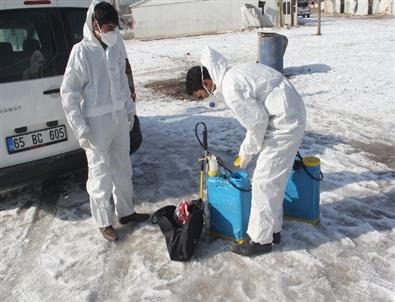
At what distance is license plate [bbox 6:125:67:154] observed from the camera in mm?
4250

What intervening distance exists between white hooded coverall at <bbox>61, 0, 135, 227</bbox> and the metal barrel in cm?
724

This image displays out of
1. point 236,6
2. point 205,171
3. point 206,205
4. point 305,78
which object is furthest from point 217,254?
point 236,6

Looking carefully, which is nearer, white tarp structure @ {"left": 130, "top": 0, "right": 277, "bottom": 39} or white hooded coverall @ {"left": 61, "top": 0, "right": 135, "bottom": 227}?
white hooded coverall @ {"left": 61, "top": 0, "right": 135, "bottom": 227}

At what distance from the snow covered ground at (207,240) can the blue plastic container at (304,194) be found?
0.35ft

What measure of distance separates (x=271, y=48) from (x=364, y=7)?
3760cm

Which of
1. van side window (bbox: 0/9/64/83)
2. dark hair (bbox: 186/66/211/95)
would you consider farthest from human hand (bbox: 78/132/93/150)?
dark hair (bbox: 186/66/211/95)

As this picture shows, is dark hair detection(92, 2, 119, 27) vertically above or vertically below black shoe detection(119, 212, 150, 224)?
above

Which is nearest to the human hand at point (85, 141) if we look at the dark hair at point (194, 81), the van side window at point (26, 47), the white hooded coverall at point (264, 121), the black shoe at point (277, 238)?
the van side window at point (26, 47)

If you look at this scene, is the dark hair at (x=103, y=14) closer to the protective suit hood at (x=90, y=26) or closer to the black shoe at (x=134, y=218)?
the protective suit hood at (x=90, y=26)

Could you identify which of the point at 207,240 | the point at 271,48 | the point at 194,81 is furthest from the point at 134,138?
the point at 271,48

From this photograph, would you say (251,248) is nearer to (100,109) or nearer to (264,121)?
(264,121)

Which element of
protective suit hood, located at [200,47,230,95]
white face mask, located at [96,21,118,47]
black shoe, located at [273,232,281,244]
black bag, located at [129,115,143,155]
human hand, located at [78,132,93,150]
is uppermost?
white face mask, located at [96,21,118,47]

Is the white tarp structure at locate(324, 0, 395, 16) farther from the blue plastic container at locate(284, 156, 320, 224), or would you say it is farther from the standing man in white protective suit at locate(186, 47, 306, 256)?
the standing man in white protective suit at locate(186, 47, 306, 256)

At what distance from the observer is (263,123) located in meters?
3.38
